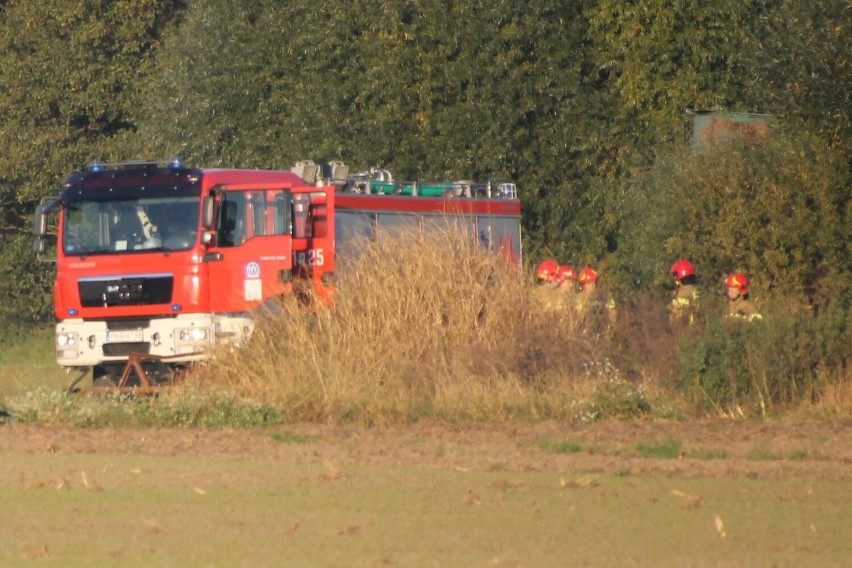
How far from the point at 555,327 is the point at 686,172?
7273mm

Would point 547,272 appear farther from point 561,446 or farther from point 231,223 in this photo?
point 561,446


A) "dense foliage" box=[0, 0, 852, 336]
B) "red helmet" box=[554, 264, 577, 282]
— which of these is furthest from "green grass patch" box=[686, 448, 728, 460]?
"dense foliage" box=[0, 0, 852, 336]

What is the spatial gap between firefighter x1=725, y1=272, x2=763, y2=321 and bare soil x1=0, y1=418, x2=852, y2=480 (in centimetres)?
205

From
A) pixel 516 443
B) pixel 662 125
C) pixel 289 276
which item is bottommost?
pixel 516 443

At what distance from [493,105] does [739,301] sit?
42.8ft

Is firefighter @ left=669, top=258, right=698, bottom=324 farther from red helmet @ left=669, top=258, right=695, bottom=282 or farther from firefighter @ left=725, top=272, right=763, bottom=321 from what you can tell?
firefighter @ left=725, top=272, right=763, bottom=321

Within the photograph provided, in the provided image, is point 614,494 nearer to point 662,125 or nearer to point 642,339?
point 642,339

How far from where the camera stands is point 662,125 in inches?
1183

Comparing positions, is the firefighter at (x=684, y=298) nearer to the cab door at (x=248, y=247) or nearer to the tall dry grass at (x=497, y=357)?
the tall dry grass at (x=497, y=357)

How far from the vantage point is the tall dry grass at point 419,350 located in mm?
16656

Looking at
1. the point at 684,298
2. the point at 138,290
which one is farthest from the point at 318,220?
the point at 684,298

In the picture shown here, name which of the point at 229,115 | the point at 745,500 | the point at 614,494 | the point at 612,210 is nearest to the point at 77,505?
the point at 614,494

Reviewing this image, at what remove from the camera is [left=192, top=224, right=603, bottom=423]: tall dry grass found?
54.6ft

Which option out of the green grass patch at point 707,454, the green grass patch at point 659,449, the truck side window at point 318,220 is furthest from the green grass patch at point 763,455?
the truck side window at point 318,220
